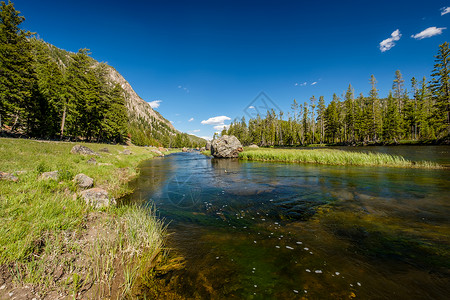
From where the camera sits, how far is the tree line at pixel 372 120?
37.9 m

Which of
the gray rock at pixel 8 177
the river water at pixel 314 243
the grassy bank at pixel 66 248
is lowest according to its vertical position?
the river water at pixel 314 243

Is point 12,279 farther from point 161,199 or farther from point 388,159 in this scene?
point 388,159

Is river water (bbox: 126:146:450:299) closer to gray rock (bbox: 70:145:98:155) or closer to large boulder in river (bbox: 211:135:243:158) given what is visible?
gray rock (bbox: 70:145:98:155)

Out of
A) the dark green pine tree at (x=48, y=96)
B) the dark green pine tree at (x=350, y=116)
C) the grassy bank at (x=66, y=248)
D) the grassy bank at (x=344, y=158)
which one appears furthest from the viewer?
the dark green pine tree at (x=350, y=116)

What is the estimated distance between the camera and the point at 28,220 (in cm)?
483

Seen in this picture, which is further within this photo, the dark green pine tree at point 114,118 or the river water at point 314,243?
the dark green pine tree at point 114,118

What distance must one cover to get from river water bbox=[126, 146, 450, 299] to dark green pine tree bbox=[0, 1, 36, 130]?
105 ft

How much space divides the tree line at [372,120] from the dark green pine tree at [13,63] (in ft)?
252

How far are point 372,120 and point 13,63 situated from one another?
8533 cm

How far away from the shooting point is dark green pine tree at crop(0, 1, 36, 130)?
25.2 metres

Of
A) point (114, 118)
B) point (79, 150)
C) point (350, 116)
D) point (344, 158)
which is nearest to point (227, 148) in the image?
point (344, 158)

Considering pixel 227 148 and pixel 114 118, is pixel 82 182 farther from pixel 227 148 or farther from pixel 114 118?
pixel 114 118

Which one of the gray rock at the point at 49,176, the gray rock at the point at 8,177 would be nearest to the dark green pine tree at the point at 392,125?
the gray rock at the point at 49,176

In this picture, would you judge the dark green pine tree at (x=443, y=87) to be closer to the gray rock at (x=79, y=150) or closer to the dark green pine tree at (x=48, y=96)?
the gray rock at (x=79, y=150)
